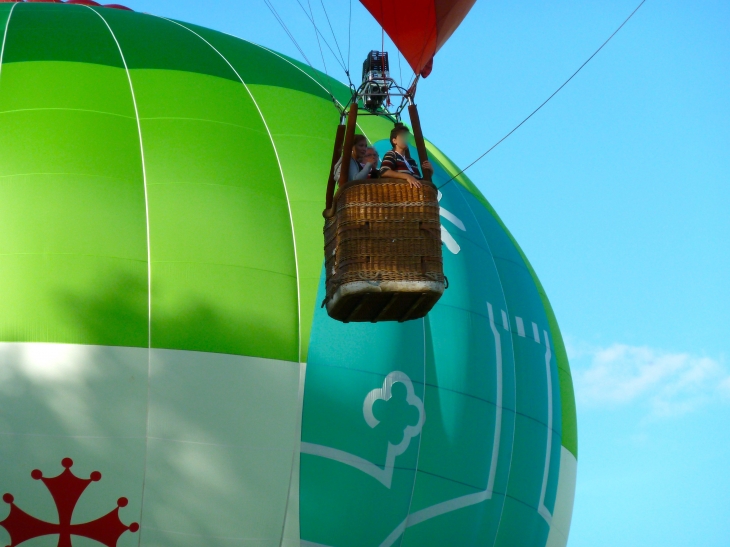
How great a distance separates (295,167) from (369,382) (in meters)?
1.58

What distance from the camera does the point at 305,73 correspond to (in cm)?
1137

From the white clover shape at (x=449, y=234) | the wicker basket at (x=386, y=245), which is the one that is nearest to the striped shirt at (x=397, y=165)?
the wicker basket at (x=386, y=245)

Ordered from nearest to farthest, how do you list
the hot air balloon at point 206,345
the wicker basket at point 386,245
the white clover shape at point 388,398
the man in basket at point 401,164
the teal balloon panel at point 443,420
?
the wicker basket at point 386,245 → the man in basket at point 401,164 → the hot air balloon at point 206,345 → the teal balloon panel at point 443,420 → the white clover shape at point 388,398

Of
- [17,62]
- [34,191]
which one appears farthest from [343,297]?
[17,62]

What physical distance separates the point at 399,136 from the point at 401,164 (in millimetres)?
152

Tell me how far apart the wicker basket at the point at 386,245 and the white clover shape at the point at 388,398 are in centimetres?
191

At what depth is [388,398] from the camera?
9727 mm

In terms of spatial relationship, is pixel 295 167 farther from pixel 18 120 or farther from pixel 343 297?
pixel 343 297

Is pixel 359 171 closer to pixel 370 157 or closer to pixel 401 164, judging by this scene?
pixel 370 157

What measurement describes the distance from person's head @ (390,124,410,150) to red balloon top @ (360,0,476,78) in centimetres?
119

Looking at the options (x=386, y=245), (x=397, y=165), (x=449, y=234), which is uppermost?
(x=449, y=234)

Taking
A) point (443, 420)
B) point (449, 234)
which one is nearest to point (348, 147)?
point (443, 420)

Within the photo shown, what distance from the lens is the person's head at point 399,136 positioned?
7.92 m

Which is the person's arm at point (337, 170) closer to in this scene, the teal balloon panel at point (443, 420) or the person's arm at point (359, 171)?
the person's arm at point (359, 171)
